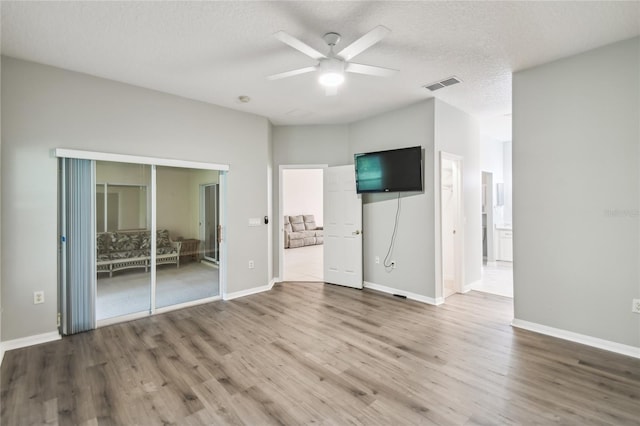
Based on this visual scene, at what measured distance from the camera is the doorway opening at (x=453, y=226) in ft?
15.0

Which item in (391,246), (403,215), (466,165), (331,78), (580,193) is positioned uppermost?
(331,78)

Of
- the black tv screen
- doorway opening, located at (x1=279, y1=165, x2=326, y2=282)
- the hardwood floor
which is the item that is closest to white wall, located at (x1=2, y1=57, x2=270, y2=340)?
the hardwood floor

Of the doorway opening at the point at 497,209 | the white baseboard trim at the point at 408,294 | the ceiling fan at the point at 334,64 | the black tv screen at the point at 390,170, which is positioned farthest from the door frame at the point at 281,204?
the doorway opening at the point at 497,209

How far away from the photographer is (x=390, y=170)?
4.45m

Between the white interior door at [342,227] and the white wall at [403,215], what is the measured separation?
0.17m

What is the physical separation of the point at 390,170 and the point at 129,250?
12.1 feet

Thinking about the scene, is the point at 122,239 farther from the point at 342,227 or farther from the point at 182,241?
the point at 342,227

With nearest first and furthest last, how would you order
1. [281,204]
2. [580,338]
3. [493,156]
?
[580,338], [281,204], [493,156]

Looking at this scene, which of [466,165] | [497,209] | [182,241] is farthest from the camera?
[497,209]

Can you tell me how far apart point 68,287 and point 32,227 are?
713mm

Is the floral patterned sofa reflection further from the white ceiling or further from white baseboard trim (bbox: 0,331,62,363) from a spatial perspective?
the white ceiling

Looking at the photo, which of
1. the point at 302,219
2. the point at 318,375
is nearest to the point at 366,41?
the point at 318,375

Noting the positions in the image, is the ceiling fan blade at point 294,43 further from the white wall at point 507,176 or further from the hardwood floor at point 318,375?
the white wall at point 507,176

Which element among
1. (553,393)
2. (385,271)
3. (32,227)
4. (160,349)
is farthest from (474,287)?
(32,227)
